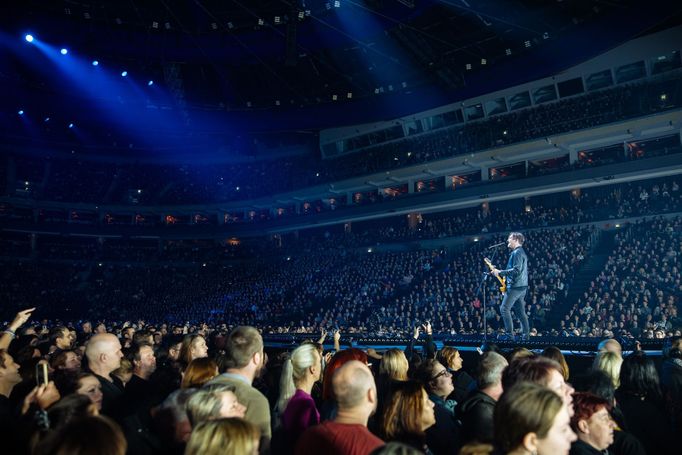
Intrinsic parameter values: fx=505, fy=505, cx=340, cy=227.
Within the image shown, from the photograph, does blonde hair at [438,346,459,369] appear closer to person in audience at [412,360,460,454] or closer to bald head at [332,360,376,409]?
person in audience at [412,360,460,454]

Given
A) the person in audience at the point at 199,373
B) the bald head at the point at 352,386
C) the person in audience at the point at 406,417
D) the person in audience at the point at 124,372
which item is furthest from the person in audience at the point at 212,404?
the person in audience at the point at 124,372

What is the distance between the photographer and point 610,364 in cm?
488

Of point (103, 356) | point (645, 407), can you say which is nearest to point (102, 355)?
point (103, 356)

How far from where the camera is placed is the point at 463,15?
22562mm

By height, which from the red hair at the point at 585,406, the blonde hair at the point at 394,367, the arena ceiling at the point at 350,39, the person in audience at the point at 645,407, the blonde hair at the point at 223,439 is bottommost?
the person in audience at the point at 645,407

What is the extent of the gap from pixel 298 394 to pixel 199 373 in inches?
36.8

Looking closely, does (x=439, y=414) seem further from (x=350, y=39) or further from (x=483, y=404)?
(x=350, y=39)

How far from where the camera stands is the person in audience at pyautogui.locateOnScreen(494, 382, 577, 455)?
2.57 meters

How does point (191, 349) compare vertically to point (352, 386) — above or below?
above

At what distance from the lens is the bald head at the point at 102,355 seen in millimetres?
4750

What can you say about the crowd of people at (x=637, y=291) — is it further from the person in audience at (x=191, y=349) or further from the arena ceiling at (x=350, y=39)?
the person in audience at (x=191, y=349)

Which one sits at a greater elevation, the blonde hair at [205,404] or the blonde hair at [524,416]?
the blonde hair at [205,404]

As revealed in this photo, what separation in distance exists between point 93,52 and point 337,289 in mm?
17911

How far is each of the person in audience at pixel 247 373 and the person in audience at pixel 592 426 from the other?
2.12 meters
